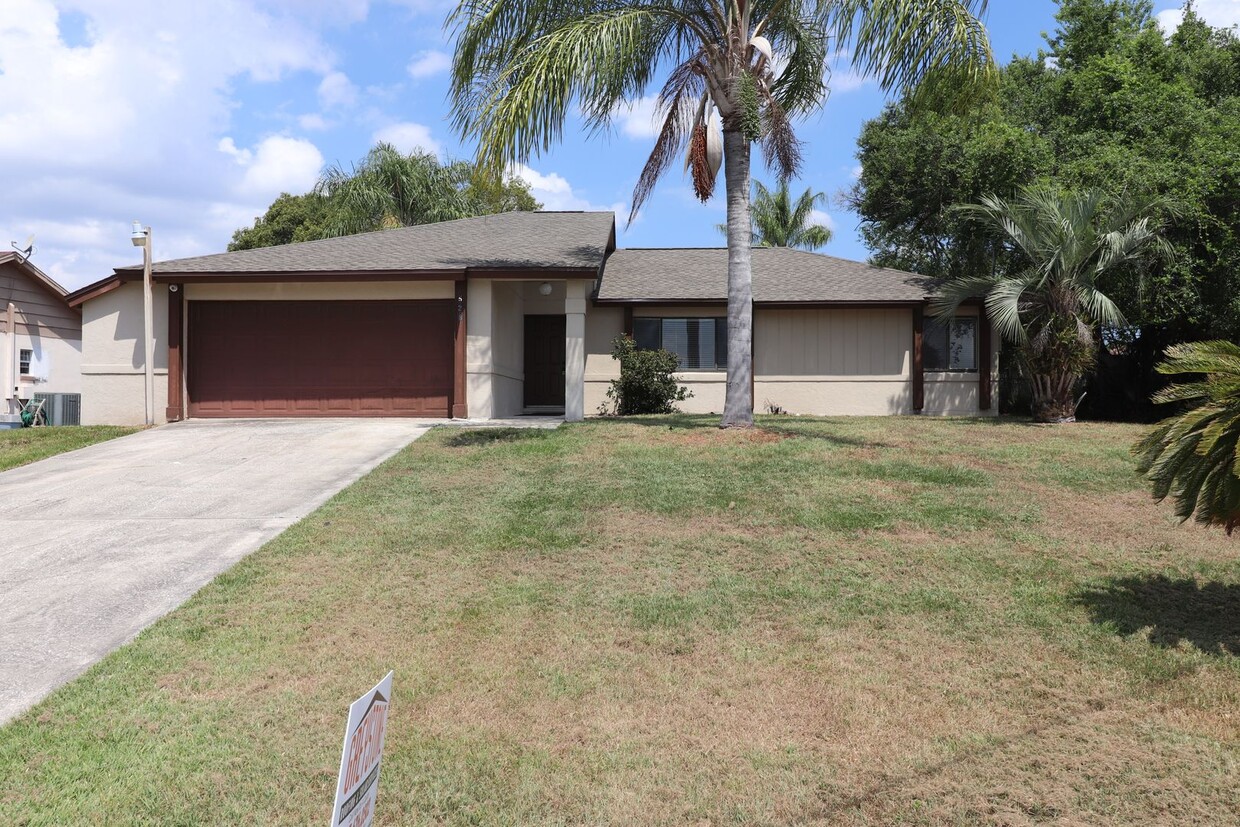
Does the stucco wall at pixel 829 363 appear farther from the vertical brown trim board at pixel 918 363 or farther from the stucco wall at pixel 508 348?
the stucco wall at pixel 508 348

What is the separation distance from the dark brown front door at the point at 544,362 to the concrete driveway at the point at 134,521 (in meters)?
5.76

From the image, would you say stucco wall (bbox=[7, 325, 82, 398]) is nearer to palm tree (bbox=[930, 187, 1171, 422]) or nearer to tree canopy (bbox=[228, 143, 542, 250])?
tree canopy (bbox=[228, 143, 542, 250])

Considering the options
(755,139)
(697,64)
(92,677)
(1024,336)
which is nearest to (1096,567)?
(92,677)

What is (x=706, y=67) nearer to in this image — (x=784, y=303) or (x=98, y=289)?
(x=784, y=303)

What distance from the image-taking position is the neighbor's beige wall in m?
16.2

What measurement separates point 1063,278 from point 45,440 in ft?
57.0

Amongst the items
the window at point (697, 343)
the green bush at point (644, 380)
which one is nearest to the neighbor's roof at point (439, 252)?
the green bush at point (644, 380)

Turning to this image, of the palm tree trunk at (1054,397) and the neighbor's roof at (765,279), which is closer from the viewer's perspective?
the palm tree trunk at (1054,397)

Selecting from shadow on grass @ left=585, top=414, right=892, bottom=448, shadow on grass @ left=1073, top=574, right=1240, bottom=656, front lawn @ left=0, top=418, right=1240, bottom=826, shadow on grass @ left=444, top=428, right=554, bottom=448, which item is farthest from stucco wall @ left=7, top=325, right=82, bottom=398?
shadow on grass @ left=1073, top=574, right=1240, bottom=656

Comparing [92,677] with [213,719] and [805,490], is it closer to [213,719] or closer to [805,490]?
[213,719]

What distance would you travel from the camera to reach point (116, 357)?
16172 mm

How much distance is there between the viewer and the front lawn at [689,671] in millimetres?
3746

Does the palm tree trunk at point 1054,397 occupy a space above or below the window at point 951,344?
below

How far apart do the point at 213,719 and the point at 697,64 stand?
11038mm
